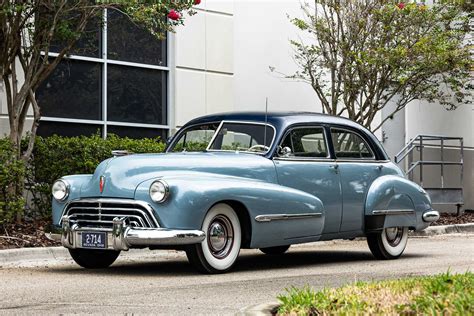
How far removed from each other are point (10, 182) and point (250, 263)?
135 inches

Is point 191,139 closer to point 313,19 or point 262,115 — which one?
point 262,115

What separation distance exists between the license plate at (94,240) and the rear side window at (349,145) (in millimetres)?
3325

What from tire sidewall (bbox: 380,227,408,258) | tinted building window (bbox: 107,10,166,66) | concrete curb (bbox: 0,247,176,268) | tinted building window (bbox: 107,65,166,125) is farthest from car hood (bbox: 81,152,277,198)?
tinted building window (bbox: 107,10,166,66)

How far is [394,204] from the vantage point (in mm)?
12148

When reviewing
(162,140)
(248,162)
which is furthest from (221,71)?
(248,162)

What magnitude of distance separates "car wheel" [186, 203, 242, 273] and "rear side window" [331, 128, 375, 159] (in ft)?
7.02

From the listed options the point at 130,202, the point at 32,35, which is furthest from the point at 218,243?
the point at 32,35

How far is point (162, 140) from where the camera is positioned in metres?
17.9

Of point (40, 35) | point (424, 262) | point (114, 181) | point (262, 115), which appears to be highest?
point (40, 35)

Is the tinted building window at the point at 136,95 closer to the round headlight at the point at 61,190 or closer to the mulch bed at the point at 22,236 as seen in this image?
the mulch bed at the point at 22,236

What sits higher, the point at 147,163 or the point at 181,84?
the point at 181,84

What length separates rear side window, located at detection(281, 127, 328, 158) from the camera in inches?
445

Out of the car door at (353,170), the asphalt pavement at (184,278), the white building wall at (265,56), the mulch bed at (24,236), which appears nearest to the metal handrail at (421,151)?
the white building wall at (265,56)

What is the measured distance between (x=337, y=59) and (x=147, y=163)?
387 inches
